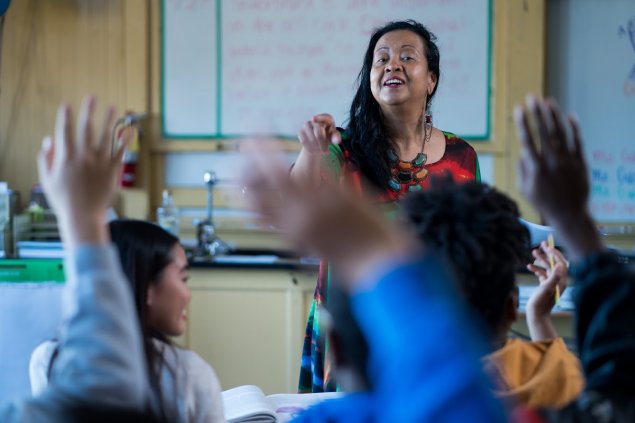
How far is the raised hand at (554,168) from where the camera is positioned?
0.61 m

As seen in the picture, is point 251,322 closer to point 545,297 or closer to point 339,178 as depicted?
point 339,178

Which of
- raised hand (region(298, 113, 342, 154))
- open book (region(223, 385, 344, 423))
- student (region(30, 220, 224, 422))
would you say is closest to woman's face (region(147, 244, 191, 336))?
student (region(30, 220, 224, 422))

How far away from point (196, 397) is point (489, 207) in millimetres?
531

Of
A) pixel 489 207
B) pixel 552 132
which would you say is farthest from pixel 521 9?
pixel 552 132

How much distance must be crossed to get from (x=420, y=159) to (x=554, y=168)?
4.15 ft

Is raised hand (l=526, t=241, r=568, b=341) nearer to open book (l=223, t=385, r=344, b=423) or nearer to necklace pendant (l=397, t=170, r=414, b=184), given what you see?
open book (l=223, t=385, r=344, b=423)

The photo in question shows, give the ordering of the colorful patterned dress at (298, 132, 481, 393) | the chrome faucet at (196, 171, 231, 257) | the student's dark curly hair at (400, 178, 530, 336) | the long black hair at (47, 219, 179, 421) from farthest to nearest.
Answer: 1. the chrome faucet at (196, 171, 231, 257)
2. the colorful patterned dress at (298, 132, 481, 393)
3. the long black hair at (47, 219, 179, 421)
4. the student's dark curly hair at (400, 178, 530, 336)

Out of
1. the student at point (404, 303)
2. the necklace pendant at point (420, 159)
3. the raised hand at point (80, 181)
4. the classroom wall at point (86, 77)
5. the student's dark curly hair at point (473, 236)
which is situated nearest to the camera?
the student at point (404, 303)

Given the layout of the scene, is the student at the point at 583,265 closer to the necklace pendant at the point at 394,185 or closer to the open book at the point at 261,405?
the open book at the point at 261,405

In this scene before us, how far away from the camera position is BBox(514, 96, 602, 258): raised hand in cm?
61

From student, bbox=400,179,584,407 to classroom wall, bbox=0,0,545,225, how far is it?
2844 millimetres

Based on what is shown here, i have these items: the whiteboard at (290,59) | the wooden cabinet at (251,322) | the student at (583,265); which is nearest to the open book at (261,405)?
the student at (583,265)

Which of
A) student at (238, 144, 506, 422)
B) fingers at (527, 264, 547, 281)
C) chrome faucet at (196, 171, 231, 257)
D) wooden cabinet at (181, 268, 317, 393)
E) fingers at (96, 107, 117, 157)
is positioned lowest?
wooden cabinet at (181, 268, 317, 393)

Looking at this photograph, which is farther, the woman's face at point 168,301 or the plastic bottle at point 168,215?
the plastic bottle at point 168,215
